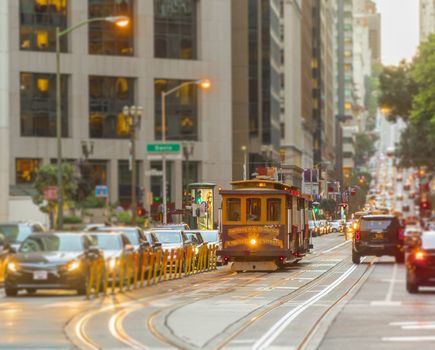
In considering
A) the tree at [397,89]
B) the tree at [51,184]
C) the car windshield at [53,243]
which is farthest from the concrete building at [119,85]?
the car windshield at [53,243]

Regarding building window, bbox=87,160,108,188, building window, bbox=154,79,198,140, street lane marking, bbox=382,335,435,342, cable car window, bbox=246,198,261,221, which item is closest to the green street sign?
cable car window, bbox=246,198,261,221

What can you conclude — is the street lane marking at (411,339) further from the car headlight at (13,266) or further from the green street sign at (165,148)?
the green street sign at (165,148)

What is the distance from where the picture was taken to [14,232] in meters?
40.2

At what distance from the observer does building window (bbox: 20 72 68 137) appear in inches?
4067

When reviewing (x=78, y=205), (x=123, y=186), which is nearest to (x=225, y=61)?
(x=123, y=186)

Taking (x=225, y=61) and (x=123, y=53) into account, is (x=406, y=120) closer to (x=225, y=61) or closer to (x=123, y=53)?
(x=225, y=61)

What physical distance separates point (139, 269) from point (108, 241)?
10.7 feet

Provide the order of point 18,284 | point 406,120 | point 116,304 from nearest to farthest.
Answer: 1. point 116,304
2. point 18,284
3. point 406,120

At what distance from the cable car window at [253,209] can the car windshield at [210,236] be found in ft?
20.3

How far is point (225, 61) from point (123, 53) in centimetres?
1058

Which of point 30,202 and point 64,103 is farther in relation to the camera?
point 64,103

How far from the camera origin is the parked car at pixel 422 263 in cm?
3350

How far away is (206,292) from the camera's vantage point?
36500mm

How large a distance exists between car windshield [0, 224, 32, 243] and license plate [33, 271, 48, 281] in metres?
6.91
